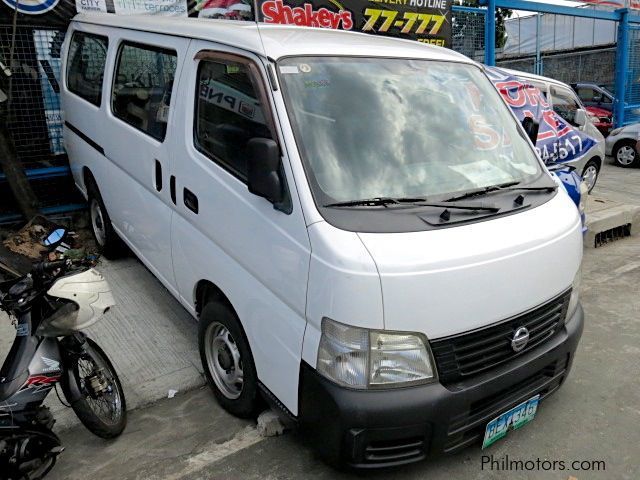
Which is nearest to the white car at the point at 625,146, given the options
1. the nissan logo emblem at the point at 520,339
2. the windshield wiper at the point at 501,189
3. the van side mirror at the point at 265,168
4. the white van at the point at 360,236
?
the white van at the point at 360,236

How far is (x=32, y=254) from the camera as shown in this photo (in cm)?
498

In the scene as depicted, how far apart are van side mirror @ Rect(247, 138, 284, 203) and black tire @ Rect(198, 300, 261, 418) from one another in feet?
2.59

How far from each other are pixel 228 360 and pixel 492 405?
140 cm

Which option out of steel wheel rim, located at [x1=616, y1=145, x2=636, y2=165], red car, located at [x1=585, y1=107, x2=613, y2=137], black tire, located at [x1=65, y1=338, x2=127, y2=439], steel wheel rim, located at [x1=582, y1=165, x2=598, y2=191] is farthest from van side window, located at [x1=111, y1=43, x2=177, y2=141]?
red car, located at [x1=585, y1=107, x2=613, y2=137]

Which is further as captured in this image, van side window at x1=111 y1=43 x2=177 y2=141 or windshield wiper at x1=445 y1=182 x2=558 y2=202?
van side window at x1=111 y1=43 x2=177 y2=141

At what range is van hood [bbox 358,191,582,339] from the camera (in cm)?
216

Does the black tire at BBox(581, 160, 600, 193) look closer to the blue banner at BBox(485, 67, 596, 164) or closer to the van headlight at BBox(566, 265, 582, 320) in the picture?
the blue banner at BBox(485, 67, 596, 164)

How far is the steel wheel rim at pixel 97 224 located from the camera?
5.00 meters

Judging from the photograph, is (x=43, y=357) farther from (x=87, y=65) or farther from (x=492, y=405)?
(x=87, y=65)

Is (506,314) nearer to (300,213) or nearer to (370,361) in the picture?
(370,361)

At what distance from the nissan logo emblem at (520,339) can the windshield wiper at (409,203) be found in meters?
0.56

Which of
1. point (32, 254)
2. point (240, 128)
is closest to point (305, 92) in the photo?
point (240, 128)

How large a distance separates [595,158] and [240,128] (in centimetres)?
700

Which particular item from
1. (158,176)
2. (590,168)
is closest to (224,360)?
(158,176)
